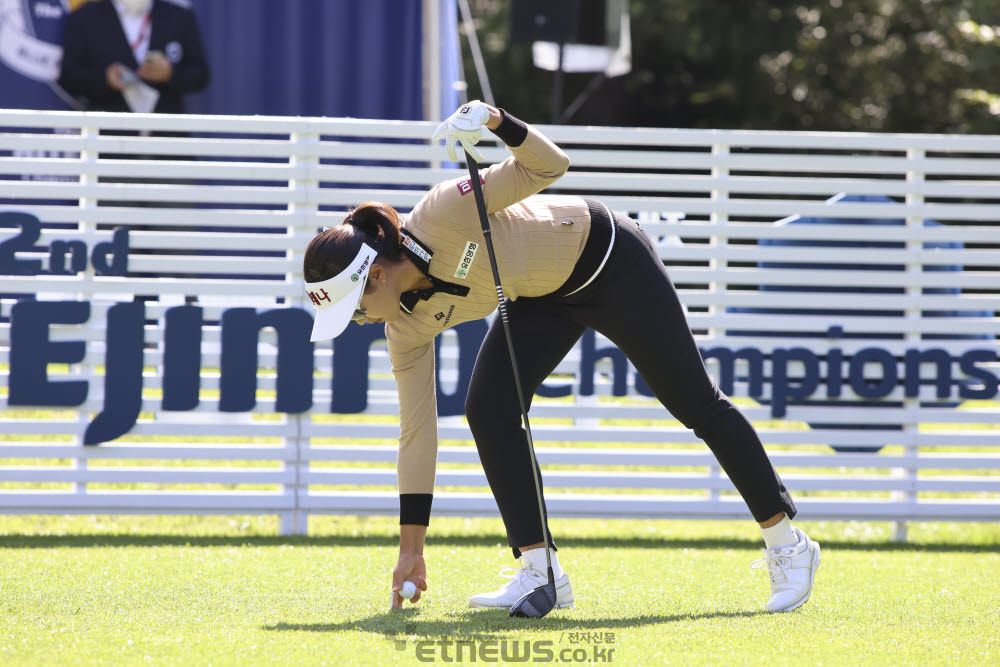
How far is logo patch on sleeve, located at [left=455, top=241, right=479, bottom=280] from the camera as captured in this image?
3369 mm

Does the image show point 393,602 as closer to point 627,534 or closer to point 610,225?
point 610,225

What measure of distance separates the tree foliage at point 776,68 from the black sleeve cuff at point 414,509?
13457mm

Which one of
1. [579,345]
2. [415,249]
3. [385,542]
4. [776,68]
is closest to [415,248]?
[415,249]

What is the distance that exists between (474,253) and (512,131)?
370 mm

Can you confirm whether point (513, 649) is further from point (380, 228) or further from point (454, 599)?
point (380, 228)

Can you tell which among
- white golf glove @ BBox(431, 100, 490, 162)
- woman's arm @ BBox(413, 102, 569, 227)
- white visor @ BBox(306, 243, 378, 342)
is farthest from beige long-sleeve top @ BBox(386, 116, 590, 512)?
white visor @ BBox(306, 243, 378, 342)

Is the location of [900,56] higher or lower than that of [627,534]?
higher

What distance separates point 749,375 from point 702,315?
0.37m

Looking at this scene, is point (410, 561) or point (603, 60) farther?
point (603, 60)

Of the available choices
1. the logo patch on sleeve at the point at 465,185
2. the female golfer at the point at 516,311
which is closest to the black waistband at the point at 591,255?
the female golfer at the point at 516,311

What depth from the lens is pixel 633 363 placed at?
3.60 metres

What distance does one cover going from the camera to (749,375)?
557 centimetres

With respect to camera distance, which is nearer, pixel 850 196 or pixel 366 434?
pixel 366 434

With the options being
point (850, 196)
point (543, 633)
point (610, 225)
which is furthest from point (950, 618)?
point (850, 196)
